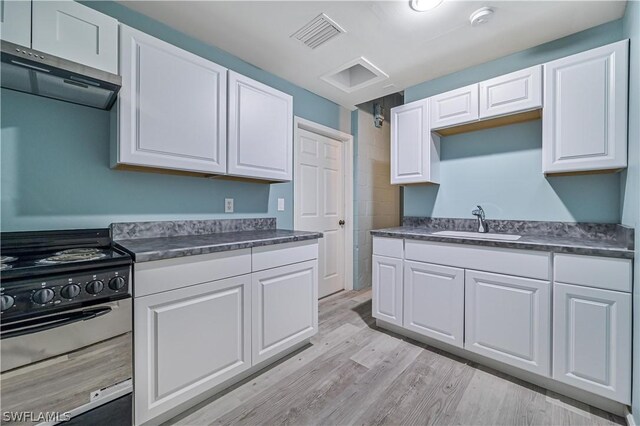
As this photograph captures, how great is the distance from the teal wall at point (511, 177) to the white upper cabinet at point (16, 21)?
284 cm

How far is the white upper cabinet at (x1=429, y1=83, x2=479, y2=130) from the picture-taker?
2.17 meters

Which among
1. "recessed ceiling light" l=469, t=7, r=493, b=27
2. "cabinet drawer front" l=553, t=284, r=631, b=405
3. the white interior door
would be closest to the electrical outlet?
the white interior door

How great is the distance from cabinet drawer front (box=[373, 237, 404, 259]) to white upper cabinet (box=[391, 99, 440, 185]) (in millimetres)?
660

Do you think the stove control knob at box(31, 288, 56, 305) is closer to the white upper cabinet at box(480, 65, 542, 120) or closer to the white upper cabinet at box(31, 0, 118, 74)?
the white upper cabinet at box(31, 0, 118, 74)

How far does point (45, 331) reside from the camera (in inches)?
38.6

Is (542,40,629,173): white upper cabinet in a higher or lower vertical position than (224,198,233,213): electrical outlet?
higher

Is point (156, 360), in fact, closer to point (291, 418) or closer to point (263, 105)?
point (291, 418)

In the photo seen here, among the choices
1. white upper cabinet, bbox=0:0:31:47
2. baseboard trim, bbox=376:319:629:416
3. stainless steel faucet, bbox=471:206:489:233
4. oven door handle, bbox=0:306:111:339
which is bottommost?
baseboard trim, bbox=376:319:629:416

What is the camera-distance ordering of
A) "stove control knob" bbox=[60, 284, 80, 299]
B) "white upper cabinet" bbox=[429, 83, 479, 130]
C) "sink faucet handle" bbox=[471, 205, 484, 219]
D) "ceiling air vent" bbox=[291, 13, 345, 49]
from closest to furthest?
"stove control knob" bbox=[60, 284, 80, 299], "ceiling air vent" bbox=[291, 13, 345, 49], "white upper cabinet" bbox=[429, 83, 479, 130], "sink faucet handle" bbox=[471, 205, 484, 219]

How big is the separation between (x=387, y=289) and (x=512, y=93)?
1.83 meters

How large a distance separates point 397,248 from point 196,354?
164 centimetres

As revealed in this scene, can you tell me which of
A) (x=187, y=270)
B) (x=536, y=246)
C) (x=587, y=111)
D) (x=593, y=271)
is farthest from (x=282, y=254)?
(x=587, y=111)

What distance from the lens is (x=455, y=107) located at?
2.26 m

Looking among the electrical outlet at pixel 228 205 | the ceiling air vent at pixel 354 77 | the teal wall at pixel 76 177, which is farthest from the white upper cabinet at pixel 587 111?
the teal wall at pixel 76 177
